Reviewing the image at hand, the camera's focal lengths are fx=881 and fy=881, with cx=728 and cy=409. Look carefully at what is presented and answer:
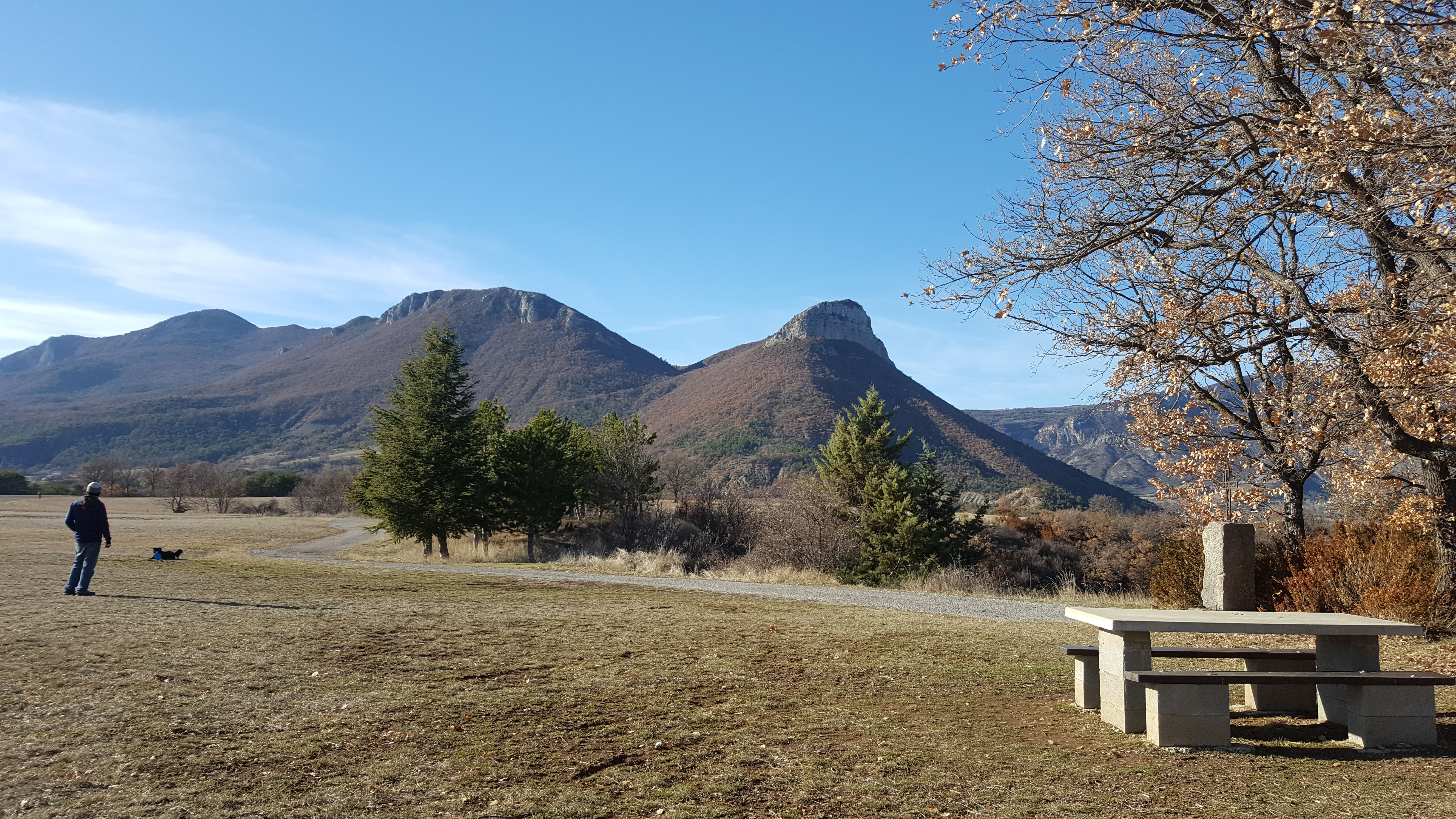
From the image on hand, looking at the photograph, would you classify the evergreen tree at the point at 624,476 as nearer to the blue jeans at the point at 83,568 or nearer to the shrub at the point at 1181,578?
the shrub at the point at 1181,578

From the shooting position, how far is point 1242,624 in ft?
18.2

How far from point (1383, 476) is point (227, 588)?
16.9 metres

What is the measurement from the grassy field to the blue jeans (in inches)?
48.2

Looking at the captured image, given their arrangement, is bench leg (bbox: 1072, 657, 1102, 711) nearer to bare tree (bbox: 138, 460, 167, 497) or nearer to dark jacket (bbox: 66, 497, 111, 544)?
dark jacket (bbox: 66, 497, 111, 544)

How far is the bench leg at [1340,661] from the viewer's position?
6082 mm

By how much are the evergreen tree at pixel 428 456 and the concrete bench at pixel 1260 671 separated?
28747mm

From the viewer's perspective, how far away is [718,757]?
5254 mm

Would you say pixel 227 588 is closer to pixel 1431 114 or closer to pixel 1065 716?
pixel 1065 716

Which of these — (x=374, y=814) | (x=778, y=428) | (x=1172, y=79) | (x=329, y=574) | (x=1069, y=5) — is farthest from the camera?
(x=778, y=428)

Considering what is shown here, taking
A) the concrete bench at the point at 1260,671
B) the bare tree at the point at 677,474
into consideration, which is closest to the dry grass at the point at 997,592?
the concrete bench at the point at 1260,671

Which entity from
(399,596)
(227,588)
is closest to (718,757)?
(399,596)

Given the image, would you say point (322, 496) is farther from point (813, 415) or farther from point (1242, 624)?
point (1242, 624)

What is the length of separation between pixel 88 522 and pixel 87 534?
0.58 feet

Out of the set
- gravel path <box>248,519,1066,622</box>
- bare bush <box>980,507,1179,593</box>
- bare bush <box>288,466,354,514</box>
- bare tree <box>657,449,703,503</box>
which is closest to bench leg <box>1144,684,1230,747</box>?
gravel path <box>248,519,1066,622</box>
